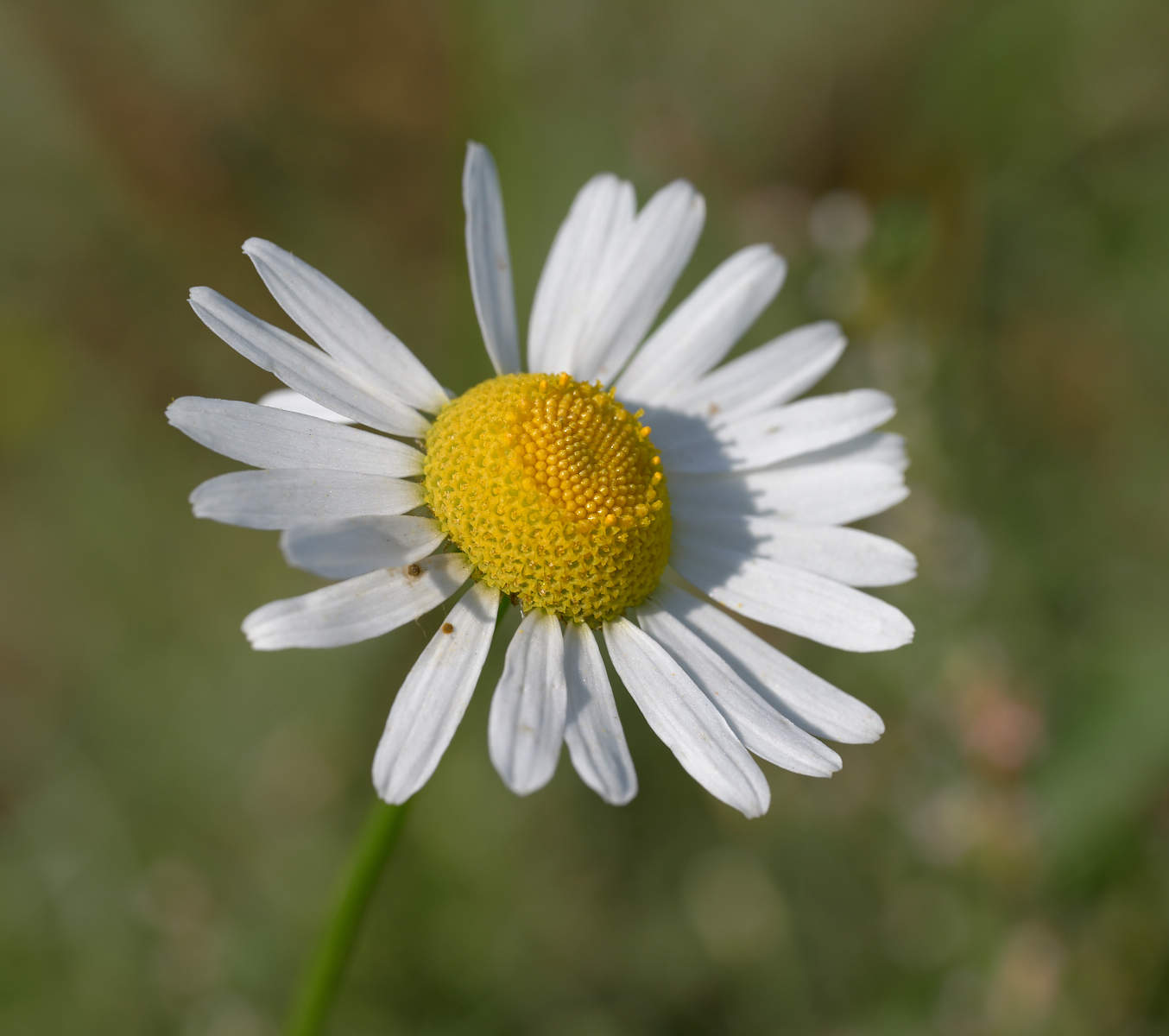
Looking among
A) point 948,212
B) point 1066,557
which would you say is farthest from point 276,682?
point 948,212

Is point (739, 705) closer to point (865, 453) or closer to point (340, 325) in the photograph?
point (865, 453)

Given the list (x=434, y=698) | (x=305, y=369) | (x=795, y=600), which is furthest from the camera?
(x=795, y=600)

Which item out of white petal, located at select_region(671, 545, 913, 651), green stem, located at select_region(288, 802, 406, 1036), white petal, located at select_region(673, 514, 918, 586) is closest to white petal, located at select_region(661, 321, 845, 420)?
white petal, located at select_region(673, 514, 918, 586)

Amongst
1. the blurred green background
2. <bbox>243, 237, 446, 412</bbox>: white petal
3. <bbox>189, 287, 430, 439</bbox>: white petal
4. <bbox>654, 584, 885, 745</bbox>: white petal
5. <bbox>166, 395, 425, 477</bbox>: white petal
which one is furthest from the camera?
the blurred green background

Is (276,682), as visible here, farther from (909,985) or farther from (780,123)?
(780,123)

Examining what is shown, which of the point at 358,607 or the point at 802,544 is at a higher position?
the point at 802,544

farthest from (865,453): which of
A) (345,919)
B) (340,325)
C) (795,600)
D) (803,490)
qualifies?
(345,919)

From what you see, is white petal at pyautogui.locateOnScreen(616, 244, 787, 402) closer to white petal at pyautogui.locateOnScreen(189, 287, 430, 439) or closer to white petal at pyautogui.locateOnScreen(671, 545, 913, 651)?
white petal at pyautogui.locateOnScreen(671, 545, 913, 651)
